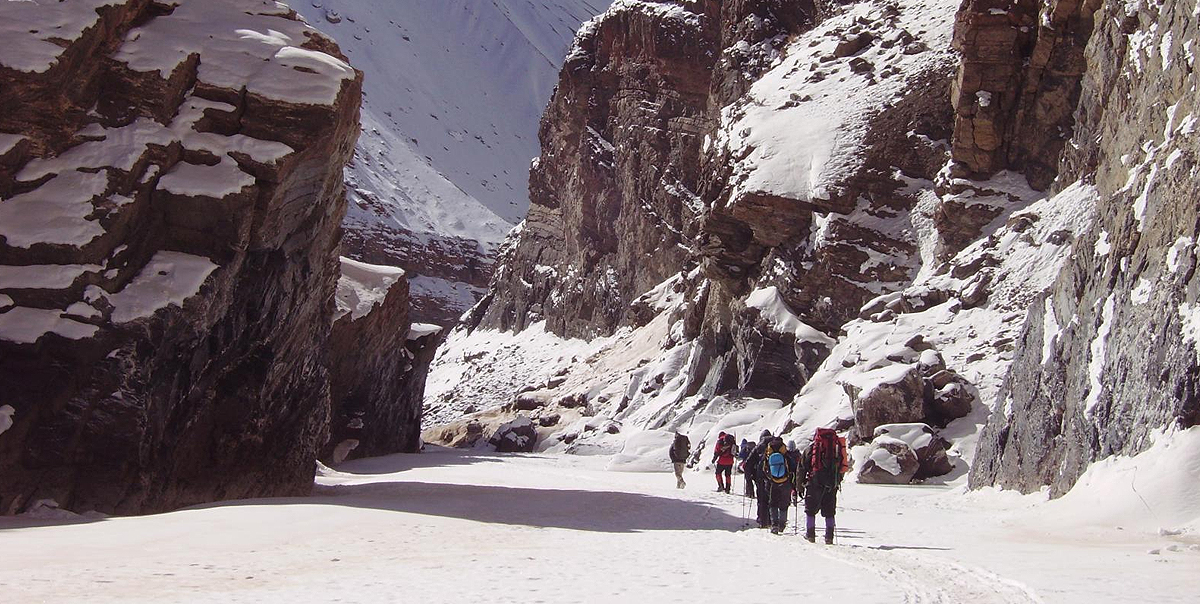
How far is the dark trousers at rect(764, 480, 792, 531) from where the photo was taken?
1444cm

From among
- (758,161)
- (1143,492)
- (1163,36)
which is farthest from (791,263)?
(1143,492)

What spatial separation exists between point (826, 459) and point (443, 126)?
139309mm

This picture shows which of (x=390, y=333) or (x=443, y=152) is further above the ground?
(x=443, y=152)

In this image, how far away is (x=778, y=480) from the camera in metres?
14.4

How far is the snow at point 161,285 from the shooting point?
16812 mm

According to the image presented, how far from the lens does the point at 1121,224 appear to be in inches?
683

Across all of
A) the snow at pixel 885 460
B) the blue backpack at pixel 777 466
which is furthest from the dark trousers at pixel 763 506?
the snow at pixel 885 460

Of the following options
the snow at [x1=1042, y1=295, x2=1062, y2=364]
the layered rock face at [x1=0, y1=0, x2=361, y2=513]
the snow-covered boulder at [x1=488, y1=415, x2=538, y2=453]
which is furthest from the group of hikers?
the snow-covered boulder at [x1=488, y1=415, x2=538, y2=453]

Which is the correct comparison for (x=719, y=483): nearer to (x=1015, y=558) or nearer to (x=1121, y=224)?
(x=1121, y=224)

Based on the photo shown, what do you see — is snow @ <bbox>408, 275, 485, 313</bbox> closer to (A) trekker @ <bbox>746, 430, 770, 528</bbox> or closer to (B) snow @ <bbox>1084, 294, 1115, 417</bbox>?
(B) snow @ <bbox>1084, 294, 1115, 417</bbox>

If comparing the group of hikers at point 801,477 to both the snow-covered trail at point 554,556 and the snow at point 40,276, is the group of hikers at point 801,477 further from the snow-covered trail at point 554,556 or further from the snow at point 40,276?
the snow at point 40,276

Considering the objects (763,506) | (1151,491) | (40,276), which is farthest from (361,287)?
(1151,491)

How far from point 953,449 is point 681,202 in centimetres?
3936

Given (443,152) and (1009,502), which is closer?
(1009,502)
